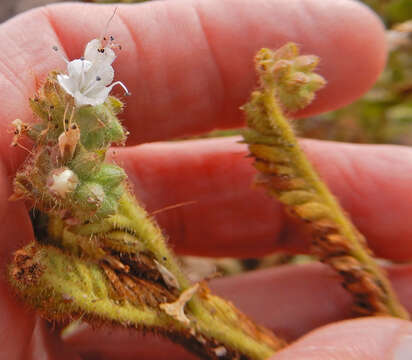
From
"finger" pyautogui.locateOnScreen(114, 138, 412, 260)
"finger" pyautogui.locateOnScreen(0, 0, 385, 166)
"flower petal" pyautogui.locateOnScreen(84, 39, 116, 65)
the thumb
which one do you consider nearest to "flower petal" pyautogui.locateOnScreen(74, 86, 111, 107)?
"flower petal" pyautogui.locateOnScreen(84, 39, 116, 65)

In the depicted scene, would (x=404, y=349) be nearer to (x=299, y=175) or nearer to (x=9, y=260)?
(x=299, y=175)

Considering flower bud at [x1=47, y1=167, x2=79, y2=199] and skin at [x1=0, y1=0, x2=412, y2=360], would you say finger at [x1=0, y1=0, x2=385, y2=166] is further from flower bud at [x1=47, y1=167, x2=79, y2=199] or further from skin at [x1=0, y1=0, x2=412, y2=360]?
flower bud at [x1=47, y1=167, x2=79, y2=199]

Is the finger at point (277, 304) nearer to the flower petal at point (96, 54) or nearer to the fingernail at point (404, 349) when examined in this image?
the fingernail at point (404, 349)

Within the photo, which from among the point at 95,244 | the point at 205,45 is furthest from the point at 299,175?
the point at 95,244

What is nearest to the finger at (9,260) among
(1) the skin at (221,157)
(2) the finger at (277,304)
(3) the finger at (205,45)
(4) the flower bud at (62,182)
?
(1) the skin at (221,157)

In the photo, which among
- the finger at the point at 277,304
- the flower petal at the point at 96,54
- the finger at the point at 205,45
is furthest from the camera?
the finger at the point at 277,304
